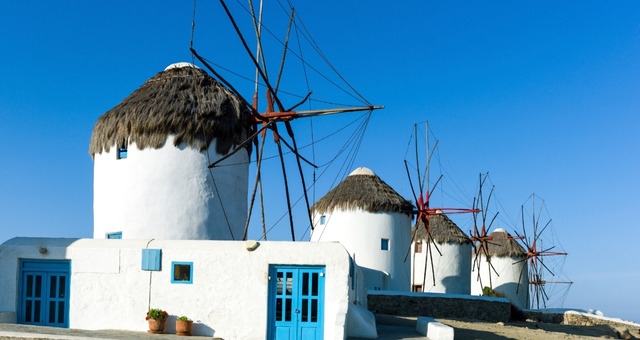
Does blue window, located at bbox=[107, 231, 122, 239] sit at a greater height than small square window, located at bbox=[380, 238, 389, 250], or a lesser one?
greater

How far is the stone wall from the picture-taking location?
32219 millimetres

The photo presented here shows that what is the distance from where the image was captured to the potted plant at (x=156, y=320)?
55.3 ft

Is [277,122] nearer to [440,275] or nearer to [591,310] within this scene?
[440,275]

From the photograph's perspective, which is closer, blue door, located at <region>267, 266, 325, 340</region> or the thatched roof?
blue door, located at <region>267, 266, 325, 340</region>

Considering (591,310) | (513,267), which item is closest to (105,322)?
(591,310)

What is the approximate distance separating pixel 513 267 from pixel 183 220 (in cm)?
3534

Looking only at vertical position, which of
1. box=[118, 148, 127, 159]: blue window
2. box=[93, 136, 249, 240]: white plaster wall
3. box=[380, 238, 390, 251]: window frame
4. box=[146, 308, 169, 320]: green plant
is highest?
box=[118, 148, 127, 159]: blue window

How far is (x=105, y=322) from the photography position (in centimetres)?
1745

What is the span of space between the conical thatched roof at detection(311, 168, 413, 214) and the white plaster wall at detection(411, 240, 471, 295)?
26.9ft

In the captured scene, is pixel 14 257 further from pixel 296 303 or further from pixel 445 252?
pixel 445 252

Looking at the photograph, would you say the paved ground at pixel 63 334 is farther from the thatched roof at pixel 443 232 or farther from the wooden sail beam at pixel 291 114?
the thatched roof at pixel 443 232

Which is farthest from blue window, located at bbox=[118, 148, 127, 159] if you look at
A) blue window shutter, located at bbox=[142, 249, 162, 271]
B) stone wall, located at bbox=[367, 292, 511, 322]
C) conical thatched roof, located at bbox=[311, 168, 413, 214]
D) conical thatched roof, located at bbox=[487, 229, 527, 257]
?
conical thatched roof, located at bbox=[487, 229, 527, 257]

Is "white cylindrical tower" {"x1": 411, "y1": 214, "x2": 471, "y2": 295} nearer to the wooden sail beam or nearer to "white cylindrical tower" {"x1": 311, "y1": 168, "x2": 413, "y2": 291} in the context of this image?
"white cylindrical tower" {"x1": 311, "y1": 168, "x2": 413, "y2": 291}

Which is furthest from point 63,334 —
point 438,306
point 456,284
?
point 456,284
